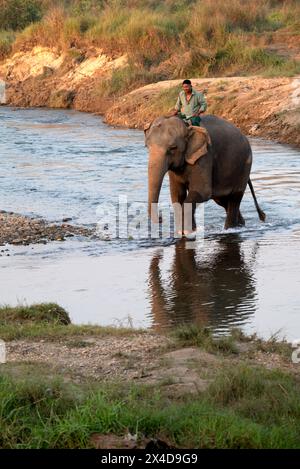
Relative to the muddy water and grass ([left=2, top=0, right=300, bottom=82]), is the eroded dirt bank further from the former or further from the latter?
the muddy water

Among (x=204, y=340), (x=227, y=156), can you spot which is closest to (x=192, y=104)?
(x=227, y=156)

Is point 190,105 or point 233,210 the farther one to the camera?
point 233,210

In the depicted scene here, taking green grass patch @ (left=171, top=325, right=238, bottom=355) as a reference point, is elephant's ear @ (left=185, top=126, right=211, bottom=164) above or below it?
above

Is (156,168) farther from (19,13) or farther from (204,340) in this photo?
(19,13)

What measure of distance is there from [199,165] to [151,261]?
148cm

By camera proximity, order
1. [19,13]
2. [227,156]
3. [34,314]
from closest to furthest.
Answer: [34,314], [227,156], [19,13]

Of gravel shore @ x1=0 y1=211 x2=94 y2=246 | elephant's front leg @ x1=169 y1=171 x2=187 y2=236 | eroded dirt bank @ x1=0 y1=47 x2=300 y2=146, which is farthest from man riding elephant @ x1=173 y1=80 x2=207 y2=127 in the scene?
eroded dirt bank @ x1=0 y1=47 x2=300 y2=146

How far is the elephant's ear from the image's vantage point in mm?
13047

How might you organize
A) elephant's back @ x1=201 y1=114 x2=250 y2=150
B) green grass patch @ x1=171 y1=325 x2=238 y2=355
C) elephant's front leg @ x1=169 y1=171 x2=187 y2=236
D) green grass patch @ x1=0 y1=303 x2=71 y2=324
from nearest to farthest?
green grass patch @ x1=171 y1=325 x2=238 y2=355 → green grass patch @ x1=0 y1=303 x2=71 y2=324 → elephant's front leg @ x1=169 y1=171 x2=187 y2=236 → elephant's back @ x1=201 y1=114 x2=250 y2=150

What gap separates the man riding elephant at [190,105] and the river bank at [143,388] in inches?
202

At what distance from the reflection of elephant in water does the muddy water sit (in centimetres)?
1

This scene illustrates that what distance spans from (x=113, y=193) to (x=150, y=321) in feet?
24.6

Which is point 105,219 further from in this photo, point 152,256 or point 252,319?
point 252,319

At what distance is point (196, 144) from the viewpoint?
1306 centimetres
